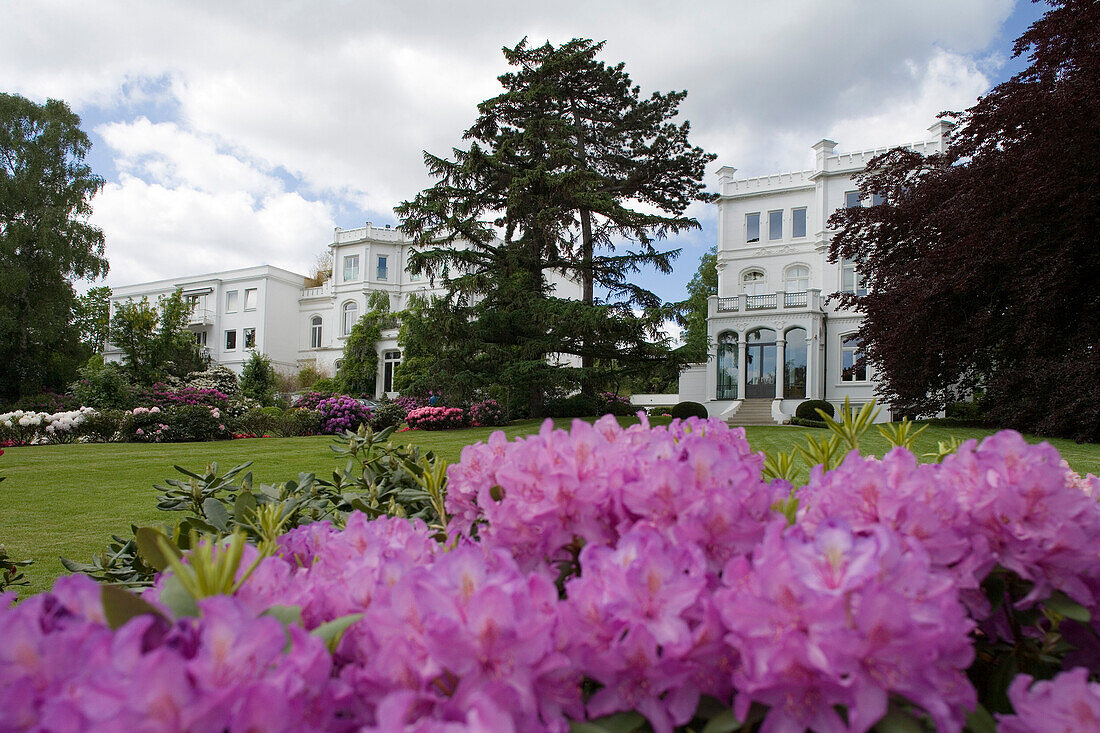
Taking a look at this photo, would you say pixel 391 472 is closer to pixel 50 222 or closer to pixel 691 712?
pixel 691 712

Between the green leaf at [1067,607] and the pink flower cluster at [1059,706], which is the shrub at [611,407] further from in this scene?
the pink flower cluster at [1059,706]

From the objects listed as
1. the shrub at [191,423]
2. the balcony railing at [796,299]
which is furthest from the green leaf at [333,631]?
the balcony railing at [796,299]

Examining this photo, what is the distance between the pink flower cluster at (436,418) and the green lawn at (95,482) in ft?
12.7

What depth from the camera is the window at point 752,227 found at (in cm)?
2750

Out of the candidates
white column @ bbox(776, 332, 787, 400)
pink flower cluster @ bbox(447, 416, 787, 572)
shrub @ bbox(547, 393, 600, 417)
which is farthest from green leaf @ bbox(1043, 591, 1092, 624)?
white column @ bbox(776, 332, 787, 400)

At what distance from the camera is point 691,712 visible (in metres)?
A: 0.65

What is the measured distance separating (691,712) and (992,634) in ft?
1.75

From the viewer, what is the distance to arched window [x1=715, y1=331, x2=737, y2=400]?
84.2 feet

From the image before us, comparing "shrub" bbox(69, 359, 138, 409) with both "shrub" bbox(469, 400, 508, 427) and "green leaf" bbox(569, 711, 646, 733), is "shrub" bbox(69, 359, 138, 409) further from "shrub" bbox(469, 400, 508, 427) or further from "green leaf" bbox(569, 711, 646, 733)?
A: "green leaf" bbox(569, 711, 646, 733)

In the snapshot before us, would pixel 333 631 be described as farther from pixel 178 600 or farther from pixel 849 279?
pixel 849 279

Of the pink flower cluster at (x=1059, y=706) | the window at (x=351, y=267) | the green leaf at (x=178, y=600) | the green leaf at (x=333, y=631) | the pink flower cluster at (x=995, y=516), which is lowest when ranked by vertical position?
the pink flower cluster at (x=1059, y=706)

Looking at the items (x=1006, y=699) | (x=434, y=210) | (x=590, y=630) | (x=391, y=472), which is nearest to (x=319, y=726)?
(x=590, y=630)

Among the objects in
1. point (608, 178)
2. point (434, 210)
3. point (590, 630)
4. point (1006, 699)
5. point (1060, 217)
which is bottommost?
point (1006, 699)

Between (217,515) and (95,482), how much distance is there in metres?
6.92
